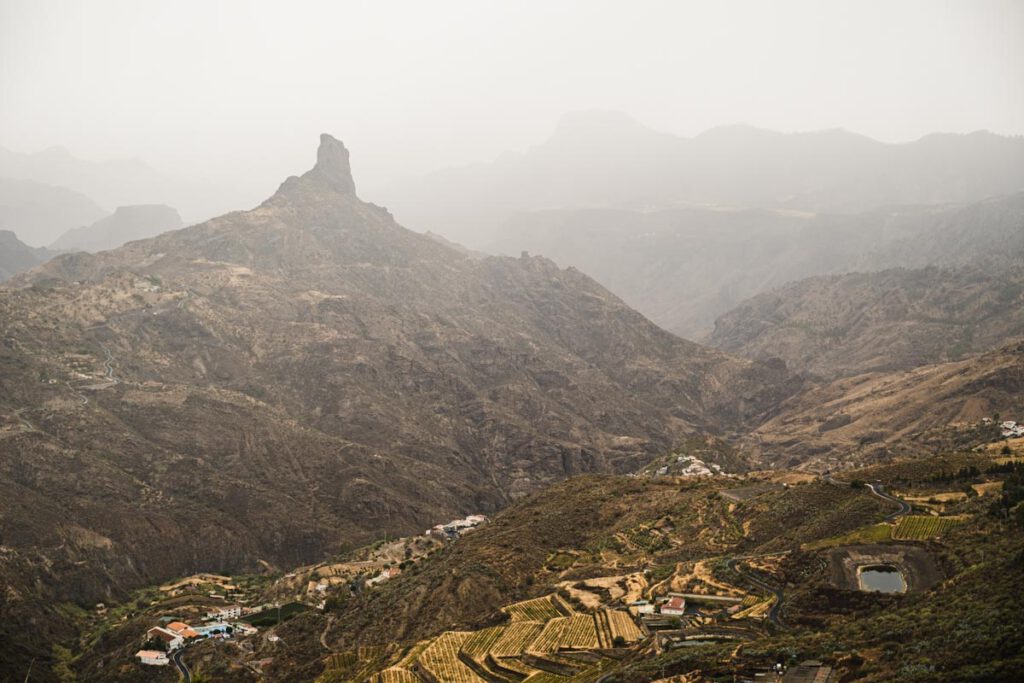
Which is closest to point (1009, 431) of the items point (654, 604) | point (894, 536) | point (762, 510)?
point (762, 510)

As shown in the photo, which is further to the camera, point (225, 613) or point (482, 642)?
point (225, 613)

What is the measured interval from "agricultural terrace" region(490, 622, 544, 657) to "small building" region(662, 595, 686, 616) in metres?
12.3

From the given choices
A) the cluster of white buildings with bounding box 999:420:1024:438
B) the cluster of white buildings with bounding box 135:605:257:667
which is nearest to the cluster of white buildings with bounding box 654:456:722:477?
the cluster of white buildings with bounding box 999:420:1024:438

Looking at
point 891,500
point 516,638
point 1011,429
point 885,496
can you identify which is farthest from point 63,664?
point 1011,429

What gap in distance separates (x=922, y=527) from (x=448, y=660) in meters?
49.8

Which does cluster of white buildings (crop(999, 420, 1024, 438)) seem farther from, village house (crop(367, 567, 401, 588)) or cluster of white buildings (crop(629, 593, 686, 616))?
village house (crop(367, 567, 401, 588))

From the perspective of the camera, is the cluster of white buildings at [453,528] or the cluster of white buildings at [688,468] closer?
the cluster of white buildings at [453,528]

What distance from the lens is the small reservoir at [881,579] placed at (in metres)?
77.2

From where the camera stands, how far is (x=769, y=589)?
280ft

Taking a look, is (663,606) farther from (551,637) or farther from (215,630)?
(215,630)

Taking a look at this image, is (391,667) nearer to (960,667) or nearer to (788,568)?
(788,568)

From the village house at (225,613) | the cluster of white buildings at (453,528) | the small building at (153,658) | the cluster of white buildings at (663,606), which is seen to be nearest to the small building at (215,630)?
the village house at (225,613)

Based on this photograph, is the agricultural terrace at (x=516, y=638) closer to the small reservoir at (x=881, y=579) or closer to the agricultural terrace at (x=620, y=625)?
the agricultural terrace at (x=620, y=625)

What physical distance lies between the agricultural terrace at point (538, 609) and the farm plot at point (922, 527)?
34948 mm
